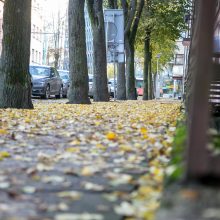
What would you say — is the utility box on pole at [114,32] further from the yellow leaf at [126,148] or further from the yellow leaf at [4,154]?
the yellow leaf at [4,154]

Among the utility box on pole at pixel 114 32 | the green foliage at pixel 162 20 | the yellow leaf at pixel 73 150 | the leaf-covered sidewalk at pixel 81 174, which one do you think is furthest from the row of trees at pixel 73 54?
the yellow leaf at pixel 73 150

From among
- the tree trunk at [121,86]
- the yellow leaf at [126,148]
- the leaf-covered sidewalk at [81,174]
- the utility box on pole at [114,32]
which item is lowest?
the leaf-covered sidewalk at [81,174]

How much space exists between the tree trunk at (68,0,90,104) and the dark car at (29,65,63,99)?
8.79 metres

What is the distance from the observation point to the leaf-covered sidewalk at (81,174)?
3.35m

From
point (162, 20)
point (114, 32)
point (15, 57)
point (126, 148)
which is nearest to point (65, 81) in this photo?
point (162, 20)

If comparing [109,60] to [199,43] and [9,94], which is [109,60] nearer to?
[9,94]

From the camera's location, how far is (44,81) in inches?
1096

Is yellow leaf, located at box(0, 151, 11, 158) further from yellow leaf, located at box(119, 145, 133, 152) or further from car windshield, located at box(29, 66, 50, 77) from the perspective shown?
car windshield, located at box(29, 66, 50, 77)

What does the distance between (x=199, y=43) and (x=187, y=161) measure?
1.92 ft

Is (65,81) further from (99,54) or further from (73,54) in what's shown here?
(73,54)

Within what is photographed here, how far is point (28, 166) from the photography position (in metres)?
4.96

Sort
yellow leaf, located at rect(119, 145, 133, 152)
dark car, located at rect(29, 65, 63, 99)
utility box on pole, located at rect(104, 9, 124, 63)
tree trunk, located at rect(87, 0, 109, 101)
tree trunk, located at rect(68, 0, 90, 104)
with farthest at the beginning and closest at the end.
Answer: dark car, located at rect(29, 65, 63, 99) < utility box on pole, located at rect(104, 9, 124, 63) < tree trunk, located at rect(87, 0, 109, 101) < tree trunk, located at rect(68, 0, 90, 104) < yellow leaf, located at rect(119, 145, 133, 152)

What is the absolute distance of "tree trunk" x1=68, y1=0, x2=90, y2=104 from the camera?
1895cm

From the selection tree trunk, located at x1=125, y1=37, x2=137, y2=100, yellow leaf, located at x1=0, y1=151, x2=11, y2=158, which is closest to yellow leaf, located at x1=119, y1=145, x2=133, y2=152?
yellow leaf, located at x1=0, y1=151, x2=11, y2=158
